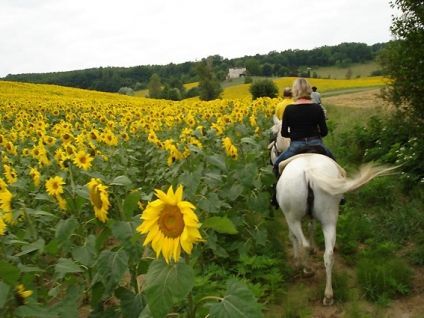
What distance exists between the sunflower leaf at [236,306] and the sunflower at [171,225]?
30cm

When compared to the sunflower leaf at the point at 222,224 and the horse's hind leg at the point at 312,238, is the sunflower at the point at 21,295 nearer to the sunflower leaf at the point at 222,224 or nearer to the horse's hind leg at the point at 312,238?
the sunflower leaf at the point at 222,224

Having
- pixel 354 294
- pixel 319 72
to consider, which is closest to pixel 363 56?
pixel 319 72

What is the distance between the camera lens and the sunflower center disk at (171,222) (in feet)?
7.89

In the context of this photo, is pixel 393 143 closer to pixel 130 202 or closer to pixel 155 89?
pixel 130 202

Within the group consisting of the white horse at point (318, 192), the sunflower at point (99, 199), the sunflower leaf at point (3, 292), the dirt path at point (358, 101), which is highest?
the sunflower at point (99, 199)

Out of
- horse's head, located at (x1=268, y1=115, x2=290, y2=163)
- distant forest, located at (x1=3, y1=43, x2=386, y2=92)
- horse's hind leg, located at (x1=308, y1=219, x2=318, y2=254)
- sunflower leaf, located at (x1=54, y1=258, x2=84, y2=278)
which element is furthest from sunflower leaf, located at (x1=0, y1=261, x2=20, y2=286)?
distant forest, located at (x1=3, y1=43, x2=386, y2=92)

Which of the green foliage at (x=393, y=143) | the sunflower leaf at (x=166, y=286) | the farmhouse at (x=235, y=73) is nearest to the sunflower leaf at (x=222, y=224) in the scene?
the sunflower leaf at (x=166, y=286)

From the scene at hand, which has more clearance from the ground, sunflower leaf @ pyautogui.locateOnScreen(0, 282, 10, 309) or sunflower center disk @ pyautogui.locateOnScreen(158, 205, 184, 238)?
sunflower center disk @ pyautogui.locateOnScreen(158, 205, 184, 238)

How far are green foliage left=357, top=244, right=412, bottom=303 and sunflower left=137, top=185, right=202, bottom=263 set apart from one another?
3.51m

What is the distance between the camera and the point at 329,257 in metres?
5.01

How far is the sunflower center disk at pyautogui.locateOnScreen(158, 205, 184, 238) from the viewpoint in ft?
7.89

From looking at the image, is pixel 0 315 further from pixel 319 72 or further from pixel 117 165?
pixel 319 72

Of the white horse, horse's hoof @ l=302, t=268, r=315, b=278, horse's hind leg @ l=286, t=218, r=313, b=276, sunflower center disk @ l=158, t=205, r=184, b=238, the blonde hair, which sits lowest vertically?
horse's hoof @ l=302, t=268, r=315, b=278

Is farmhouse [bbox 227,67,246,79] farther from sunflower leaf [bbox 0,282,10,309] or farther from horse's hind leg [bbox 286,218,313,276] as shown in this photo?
sunflower leaf [bbox 0,282,10,309]
